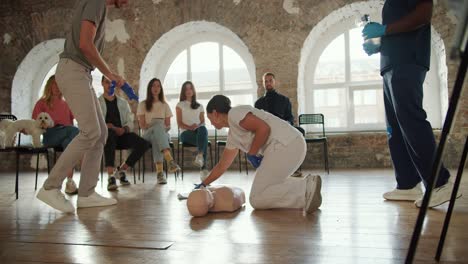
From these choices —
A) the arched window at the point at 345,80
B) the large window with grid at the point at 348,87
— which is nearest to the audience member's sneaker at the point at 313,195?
the arched window at the point at 345,80

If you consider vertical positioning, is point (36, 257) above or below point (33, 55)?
below

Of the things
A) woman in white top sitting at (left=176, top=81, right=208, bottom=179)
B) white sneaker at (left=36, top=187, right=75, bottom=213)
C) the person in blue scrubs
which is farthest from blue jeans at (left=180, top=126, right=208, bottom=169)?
the person in blue scrubs

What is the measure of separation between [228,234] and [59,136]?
2.60 meters

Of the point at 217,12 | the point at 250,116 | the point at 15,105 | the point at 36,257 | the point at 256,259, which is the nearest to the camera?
the point at 256,259

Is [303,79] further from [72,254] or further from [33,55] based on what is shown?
[72,254]

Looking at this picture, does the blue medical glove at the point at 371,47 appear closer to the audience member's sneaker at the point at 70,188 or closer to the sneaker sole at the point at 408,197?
the sneaker sole at the point at 408,197

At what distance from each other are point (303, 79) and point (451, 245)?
5.12m

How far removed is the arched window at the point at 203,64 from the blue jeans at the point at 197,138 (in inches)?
82.5

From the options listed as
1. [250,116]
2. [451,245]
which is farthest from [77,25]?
[451,245]

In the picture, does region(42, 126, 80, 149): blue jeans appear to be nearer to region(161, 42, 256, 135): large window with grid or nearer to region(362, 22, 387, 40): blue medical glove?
region(362, 22, 387, 40): blue medical glove

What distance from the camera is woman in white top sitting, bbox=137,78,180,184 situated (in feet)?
14.2

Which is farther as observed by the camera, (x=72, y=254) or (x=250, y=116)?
(x=250, y=116)

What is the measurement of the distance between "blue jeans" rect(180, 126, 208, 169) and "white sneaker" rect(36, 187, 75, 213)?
2299 mm

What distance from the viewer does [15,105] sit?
707 cm
